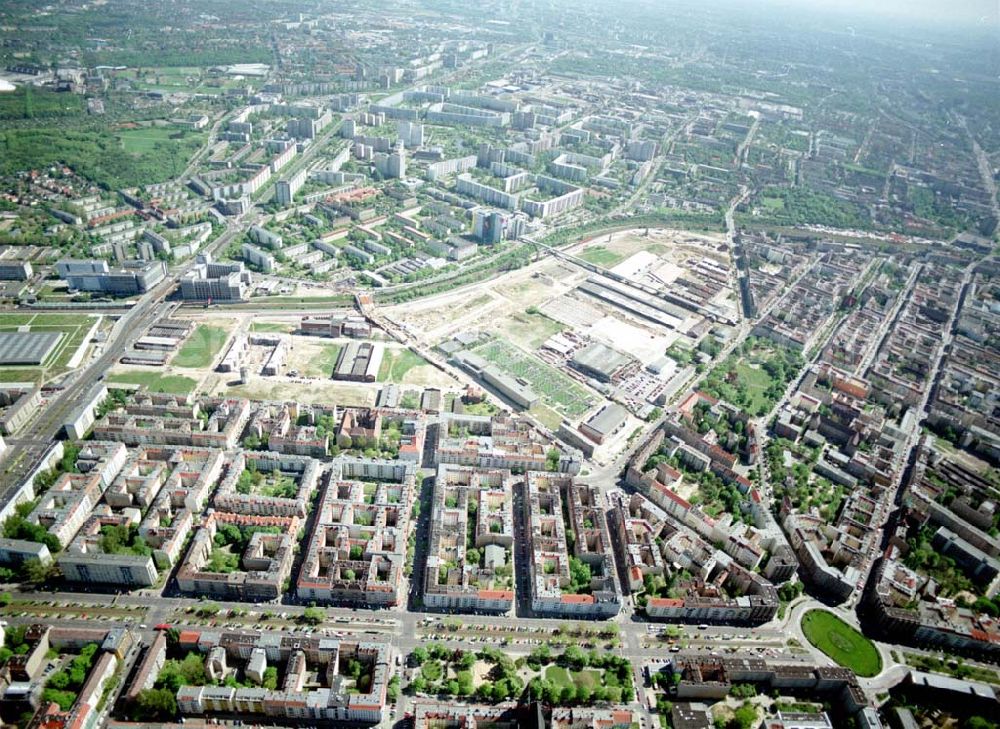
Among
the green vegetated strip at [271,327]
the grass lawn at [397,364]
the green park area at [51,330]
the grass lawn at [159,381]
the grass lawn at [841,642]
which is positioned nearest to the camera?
the grass lawn at [841,642]

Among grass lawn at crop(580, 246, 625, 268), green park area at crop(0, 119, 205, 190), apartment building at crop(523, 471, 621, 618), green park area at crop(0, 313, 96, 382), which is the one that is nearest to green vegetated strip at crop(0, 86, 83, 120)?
green park area at crop(0, 119, 205, 190)

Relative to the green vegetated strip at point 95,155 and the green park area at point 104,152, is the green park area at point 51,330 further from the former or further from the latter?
the green vegetated strip at point 95,155

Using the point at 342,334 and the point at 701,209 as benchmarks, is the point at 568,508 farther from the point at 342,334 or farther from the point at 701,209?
the point at 701,209

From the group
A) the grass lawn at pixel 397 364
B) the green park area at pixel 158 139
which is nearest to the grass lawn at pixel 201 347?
the grass lawn at pixel 397 364

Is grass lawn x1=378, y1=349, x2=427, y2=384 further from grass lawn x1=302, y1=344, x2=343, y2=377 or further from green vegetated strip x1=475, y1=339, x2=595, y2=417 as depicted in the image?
green vegetated strip x1=475, y1=339, x2=595, y2=417

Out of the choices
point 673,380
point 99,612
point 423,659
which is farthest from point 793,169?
Result: point 99,612
